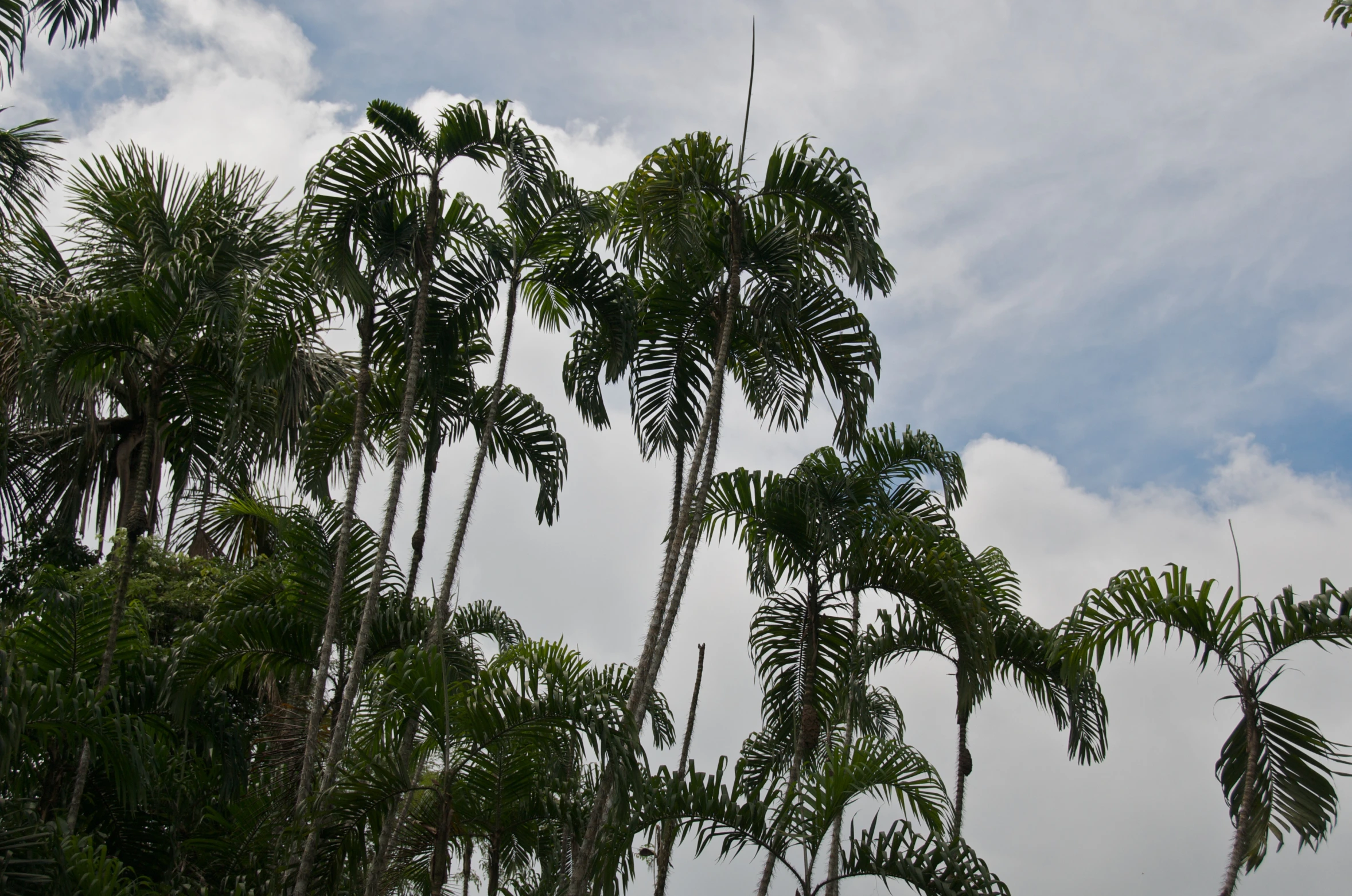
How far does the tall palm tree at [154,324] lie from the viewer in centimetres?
729

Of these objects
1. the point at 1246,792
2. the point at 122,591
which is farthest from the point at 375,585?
the point at 1246,792

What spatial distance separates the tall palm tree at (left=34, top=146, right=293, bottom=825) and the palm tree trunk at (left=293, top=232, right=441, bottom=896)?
3.97ft

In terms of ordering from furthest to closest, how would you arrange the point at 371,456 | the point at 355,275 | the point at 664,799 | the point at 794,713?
1. the point at 371,456
2. the point at 794,713
3. the point at 355,275
4. the point at 664,799

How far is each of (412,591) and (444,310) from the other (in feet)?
7.72

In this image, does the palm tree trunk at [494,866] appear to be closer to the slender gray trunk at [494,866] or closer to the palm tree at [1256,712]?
the slender gray trunk at [494,866]

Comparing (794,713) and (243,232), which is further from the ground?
(243,232)

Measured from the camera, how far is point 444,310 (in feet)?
29.5

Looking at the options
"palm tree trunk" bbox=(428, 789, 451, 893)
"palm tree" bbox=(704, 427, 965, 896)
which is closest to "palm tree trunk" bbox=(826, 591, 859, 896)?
"palm tree" bbox=(704, 427, 965, 896)

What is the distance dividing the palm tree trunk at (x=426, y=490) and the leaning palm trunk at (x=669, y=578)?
2206 millimetres

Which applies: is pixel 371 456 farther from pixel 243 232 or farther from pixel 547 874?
pixel 547 874

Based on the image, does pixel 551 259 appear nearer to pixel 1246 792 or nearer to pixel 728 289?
pixel 728 289

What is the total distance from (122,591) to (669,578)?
3.56 meters

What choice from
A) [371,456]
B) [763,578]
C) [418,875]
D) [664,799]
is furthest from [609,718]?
[371,456]

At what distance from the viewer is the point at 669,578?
286 inches
